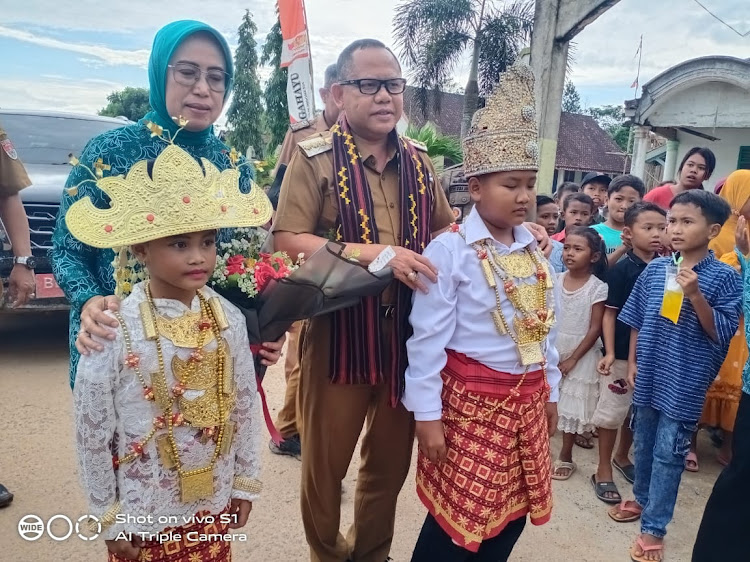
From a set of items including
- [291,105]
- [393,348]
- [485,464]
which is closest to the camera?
[485,464]

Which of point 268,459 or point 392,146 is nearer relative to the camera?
point 392,146

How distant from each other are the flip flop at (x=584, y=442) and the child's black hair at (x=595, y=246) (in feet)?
4.06

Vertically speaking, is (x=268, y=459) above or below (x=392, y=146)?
below

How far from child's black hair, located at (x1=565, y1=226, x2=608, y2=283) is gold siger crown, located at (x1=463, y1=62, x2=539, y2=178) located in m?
1.54

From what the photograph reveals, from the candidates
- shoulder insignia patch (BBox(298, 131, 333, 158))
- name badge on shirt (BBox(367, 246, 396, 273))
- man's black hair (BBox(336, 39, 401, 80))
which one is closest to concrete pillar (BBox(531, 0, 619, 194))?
man's black hair (BBox(336, 39, 401, 80))

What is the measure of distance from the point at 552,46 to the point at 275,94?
19.0m

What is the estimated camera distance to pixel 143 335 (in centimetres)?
153

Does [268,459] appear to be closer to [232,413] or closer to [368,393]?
[368,393]

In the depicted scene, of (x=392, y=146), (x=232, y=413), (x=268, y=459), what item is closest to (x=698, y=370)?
(x=392, y=146)

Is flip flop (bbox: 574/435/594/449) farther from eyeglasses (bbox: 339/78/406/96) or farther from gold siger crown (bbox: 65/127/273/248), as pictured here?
gold siger crown (bbox: 65/127/273/248)

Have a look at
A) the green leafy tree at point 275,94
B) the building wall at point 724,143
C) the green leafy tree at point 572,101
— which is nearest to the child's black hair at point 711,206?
the building wall at point 724,143

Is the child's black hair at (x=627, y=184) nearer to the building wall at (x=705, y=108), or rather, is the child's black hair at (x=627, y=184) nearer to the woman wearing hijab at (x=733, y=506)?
the woman wearing hijab at (x=733, y=506)

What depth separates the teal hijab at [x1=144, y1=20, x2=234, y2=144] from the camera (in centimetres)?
188

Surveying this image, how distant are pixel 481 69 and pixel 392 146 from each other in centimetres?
1380
